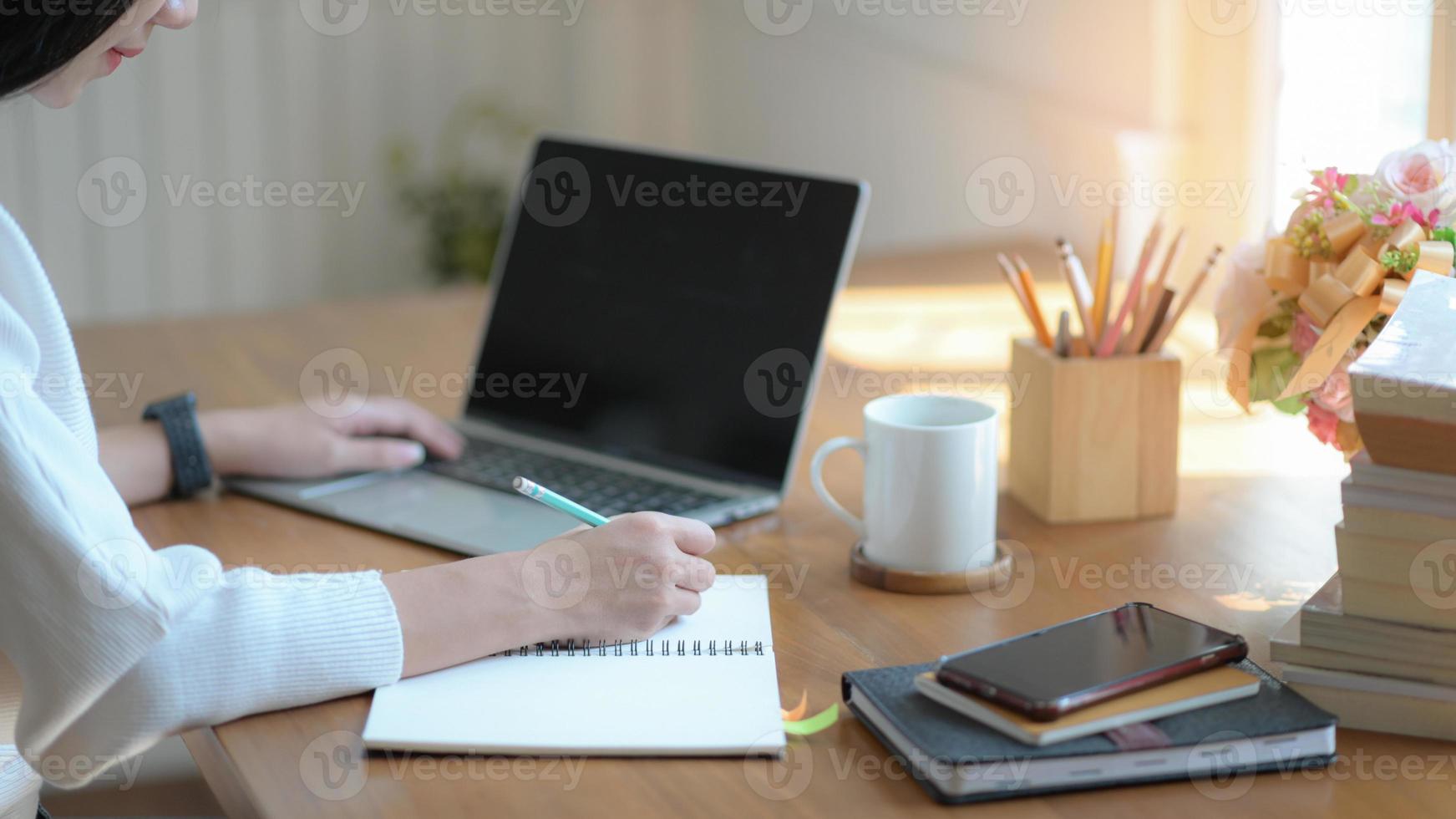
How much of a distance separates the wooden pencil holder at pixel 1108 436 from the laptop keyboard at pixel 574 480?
26 cm

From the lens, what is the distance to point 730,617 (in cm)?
89

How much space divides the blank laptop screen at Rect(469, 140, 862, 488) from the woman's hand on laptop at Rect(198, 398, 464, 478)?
0.12 metres

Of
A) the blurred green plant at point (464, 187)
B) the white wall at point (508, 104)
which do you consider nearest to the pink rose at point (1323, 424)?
the white wall at point (508, 104)

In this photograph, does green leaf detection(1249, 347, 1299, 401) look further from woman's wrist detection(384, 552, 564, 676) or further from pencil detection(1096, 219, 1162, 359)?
woman's wrist detection(384, 552, 564, 676)

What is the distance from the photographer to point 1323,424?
98cm

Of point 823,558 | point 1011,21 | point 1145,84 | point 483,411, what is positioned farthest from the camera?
point 1011,21

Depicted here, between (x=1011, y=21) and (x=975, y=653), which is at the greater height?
(x=1011, y=21)

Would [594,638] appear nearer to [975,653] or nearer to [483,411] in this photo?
[975,653]

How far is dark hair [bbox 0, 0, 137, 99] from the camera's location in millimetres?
721

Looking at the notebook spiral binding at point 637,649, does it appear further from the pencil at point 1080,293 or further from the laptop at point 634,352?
the pencil at point 1080,293

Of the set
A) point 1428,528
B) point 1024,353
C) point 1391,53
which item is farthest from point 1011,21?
point 1428,528

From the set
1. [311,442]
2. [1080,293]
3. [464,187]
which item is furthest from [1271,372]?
[464,187]

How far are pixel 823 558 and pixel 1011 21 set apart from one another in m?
1.52

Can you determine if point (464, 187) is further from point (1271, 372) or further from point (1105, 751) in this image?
point (1105, 751)
